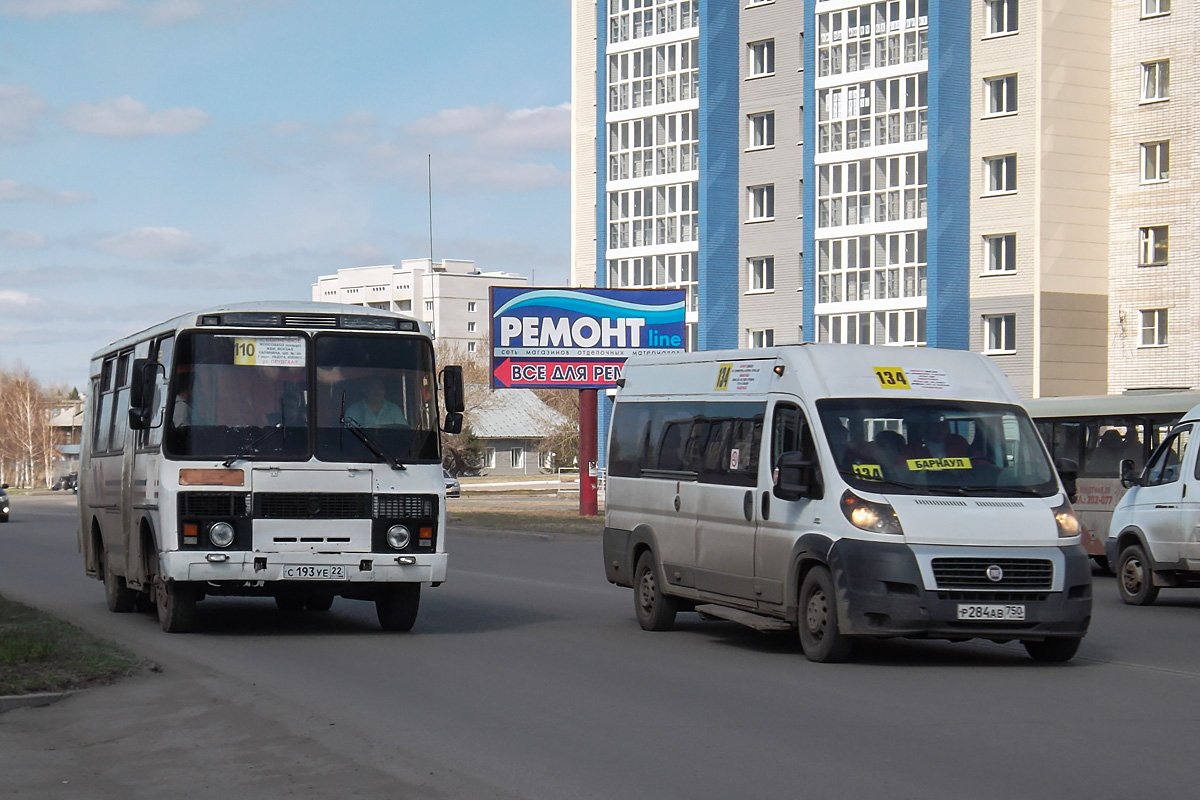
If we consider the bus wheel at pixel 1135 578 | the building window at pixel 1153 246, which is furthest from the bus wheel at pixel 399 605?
the building window at pixel 1153 246

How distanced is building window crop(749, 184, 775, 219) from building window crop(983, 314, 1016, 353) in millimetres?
12254

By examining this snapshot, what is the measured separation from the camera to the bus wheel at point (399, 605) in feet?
49.6

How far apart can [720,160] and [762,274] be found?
16.9ft

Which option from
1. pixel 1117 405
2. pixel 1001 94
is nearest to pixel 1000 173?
pixel 1001 94

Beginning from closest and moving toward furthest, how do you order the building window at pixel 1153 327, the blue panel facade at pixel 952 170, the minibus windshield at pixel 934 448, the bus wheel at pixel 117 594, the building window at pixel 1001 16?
1. the minibus windshield at pixel 934 448
2. the bus wheel at pixel 117 594
3. the building window at pixel 1153 327
4. the building window at pixel 1001 16
5. the blue panel facade at pixel 952 170

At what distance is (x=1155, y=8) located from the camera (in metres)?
57.4

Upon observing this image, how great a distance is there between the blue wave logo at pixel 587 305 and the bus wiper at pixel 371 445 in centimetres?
3006

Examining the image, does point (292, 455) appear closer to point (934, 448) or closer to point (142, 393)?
point (142, 393)

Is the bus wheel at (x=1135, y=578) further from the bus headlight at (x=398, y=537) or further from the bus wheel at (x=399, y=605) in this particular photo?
the bus headlight at (x=398, y=537)

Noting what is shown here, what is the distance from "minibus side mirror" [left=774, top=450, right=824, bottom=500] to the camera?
41.6 feet

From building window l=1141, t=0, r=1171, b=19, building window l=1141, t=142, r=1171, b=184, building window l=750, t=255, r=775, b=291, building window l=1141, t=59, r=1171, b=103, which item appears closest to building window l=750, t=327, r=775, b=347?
building window l=750, t=255, r=775, b=291

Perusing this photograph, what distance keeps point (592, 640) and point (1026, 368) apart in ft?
148

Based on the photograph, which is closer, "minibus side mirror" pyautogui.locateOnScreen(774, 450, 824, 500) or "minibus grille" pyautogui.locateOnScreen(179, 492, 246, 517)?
"minibus side mirror" pyautogui.locateOnScreen(774, 450, 824, 500)

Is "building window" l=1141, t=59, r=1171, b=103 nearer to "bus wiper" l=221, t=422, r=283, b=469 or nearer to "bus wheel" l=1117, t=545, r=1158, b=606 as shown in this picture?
"bus wheel" l=1117, t=545, r=1158, b=606
